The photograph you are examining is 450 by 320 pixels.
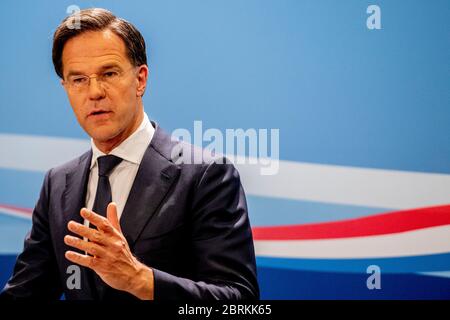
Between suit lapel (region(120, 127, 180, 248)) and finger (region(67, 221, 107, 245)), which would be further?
suit lapel (region(120, 127, 180, 248))

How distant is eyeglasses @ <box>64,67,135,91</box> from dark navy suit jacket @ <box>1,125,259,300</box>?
0.21 meters

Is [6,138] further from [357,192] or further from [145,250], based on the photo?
[357,192]

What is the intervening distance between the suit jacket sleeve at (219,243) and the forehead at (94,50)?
453 mm

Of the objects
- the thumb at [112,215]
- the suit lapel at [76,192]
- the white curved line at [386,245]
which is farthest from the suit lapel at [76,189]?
the white curved line at [386,245]

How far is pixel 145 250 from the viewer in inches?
62.5

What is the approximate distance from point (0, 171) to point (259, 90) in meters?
1.20

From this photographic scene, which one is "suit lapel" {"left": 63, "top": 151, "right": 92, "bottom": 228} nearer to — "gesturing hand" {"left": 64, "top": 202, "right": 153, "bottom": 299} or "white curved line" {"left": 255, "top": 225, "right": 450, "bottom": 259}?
"gesturing hand" {"left": 64, "top": 202, "right": 153, "bottom": 299}

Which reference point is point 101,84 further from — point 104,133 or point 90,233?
point 90,233

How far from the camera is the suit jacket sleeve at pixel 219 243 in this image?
4.88 ft

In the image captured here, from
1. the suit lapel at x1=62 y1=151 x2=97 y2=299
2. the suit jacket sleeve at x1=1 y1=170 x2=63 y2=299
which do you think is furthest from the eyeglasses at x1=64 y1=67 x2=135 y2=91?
the suit jacket sleeve at x1=1 y1=170 x2=63 y2=299

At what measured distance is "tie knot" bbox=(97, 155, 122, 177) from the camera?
67.9 inches

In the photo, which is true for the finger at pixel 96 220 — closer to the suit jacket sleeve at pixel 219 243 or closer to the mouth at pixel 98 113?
the suit jacket sleeve at pixel 219 243

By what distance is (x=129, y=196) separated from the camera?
1.65 meters
